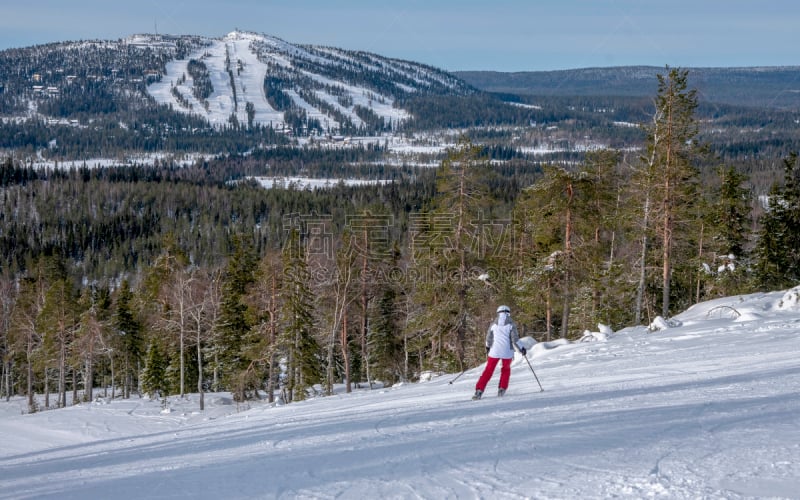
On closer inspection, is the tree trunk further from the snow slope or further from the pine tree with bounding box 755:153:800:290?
the snow slope

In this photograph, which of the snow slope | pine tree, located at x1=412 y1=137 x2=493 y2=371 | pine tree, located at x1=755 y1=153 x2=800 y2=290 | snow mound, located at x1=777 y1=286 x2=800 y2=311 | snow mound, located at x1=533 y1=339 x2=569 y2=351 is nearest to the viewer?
the snow slope

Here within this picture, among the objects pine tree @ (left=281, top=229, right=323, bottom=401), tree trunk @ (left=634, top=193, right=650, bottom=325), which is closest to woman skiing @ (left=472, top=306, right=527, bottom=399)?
tree trunk @ (left=634, top=193, right=650, bottom=325)

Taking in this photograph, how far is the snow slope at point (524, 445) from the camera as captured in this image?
540 centimetres

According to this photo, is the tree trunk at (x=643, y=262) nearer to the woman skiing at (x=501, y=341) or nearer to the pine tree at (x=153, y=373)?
the woman skiing at (x=501, y=341)

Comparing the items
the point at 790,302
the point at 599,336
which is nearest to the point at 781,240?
the point at 790,302

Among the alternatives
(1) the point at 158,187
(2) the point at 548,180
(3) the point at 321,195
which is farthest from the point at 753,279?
(1) the point at 158,187

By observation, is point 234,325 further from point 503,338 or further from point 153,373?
point 503,338

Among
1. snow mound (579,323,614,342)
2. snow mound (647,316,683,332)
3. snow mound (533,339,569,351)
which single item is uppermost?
snow mound (647,316,683,332)

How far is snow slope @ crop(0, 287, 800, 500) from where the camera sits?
5398 mm

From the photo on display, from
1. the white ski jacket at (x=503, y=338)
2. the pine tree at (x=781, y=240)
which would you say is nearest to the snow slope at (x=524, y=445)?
the white ski jacket at (x=503, y=338)

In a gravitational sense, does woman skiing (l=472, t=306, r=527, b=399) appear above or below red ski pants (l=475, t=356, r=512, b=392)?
above

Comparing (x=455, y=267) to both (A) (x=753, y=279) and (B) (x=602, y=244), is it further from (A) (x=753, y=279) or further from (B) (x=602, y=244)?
(A) (x=753, y=279)

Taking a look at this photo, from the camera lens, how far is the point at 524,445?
22.0 ft

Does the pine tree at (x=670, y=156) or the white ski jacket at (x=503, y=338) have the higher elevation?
the pine tree at (x=670, y=156)
